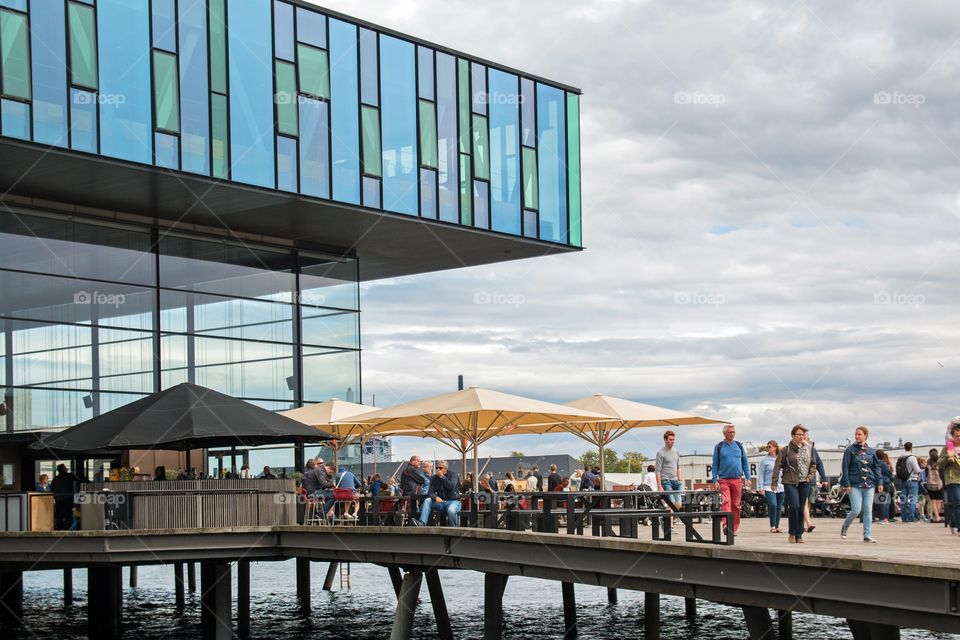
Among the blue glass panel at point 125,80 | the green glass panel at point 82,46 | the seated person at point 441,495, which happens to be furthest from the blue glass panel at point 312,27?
the seated person at point 441,495

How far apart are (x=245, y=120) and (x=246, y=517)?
1246 centimetres

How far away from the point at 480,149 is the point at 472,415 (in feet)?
43.5

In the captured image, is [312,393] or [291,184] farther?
[312,393]

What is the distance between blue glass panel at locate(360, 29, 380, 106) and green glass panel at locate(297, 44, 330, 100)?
4.29ft

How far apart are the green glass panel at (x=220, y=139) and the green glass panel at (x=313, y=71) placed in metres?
2.65

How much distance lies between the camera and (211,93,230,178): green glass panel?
33062 millimetres

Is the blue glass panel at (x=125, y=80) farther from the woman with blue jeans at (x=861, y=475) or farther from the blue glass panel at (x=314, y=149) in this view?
the woman with blue jeans at (x=861, y=475)

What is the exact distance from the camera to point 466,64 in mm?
39531

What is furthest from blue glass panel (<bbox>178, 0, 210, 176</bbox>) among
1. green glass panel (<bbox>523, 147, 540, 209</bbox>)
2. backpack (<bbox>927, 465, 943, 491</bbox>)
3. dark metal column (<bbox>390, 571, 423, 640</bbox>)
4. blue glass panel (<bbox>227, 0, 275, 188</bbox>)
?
backpack (<bbox>927, 465, 943, 491</bbox>)

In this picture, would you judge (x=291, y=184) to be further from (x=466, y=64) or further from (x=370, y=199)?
(x=466, y=64)

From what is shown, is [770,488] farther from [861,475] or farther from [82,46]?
[82,46]

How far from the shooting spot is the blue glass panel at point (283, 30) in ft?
115

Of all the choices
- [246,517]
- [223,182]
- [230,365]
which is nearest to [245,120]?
[223,182]

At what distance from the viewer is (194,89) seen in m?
33.2
